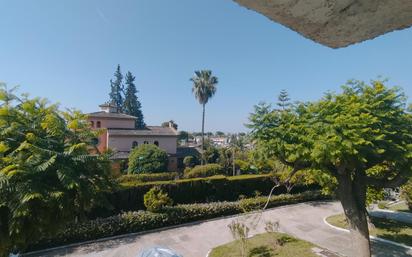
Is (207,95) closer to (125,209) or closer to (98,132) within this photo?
(125,209)

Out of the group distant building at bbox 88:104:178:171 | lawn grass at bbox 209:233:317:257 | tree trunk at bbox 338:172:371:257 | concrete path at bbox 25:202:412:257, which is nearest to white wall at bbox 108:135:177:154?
distant building at bbox 88:104:178:171

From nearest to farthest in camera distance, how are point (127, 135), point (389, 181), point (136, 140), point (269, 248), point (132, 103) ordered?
point (389, 181) → point (269, 248) → point (127, 135) → point (136, 140) → point (132, 103)

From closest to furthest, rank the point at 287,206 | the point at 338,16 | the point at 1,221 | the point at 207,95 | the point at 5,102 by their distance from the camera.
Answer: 1. the point at 338,16
2. the point at 1,221
3. the point at 5,102
4. the point at 287,206
5. the point at 207,95

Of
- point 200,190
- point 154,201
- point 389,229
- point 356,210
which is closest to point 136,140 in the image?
point 200,190

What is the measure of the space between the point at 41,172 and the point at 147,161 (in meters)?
21.5

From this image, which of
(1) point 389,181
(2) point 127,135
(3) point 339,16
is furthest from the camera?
(2) point 127,135

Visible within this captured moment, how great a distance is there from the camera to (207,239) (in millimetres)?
12383

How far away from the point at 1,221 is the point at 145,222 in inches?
358

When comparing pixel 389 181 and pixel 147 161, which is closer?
pixel 389 181

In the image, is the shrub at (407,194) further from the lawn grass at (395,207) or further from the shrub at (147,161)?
the shrub at (147,161)

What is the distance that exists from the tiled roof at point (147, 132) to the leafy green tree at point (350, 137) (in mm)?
26669

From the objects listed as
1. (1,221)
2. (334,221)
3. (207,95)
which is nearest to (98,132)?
(1,221)

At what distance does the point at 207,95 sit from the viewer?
39.9 m

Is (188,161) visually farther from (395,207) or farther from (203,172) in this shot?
(395,207)
